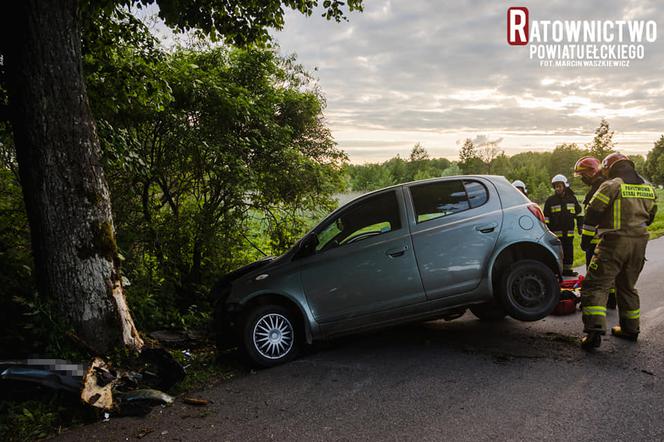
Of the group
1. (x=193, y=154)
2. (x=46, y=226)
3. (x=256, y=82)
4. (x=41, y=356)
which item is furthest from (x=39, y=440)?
(x=256, y=82)

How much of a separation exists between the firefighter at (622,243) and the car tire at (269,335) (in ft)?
10.4

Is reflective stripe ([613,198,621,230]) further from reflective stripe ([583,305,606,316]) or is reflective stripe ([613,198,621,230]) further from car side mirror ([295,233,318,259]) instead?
car side mirror ([295,233,318,259])

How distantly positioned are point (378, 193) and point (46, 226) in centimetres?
350

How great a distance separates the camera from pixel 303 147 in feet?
43.8

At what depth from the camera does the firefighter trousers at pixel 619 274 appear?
4.94m

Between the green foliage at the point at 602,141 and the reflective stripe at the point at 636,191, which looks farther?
the green foliage at the point at 602,141

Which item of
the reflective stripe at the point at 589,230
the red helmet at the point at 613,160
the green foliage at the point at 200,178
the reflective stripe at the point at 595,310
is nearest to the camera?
the reflective stripe at the point at 595,310

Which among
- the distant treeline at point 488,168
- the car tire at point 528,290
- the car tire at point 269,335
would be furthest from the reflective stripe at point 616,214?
the distant treeline at point 488,168

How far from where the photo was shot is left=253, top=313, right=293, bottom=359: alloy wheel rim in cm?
500

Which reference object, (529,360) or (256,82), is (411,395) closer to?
(529,360)

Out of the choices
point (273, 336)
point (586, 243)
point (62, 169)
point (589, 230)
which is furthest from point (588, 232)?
point (62, 169)

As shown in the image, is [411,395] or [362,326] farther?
[362,326]

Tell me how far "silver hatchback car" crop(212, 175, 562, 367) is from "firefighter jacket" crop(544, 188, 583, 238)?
3941mm

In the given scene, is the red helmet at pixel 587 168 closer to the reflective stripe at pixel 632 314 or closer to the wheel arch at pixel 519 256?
the wheel arch at pixel 519 256
